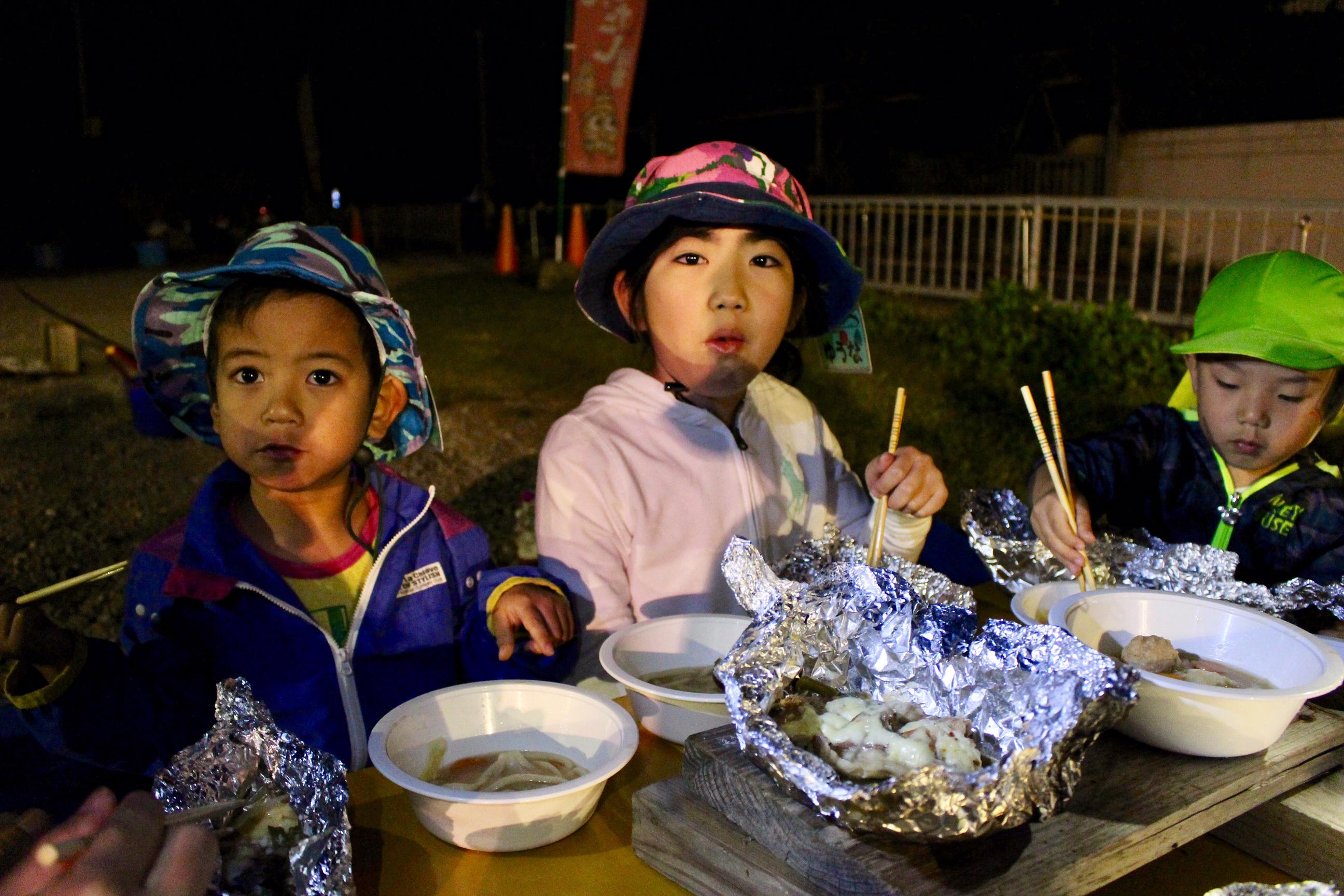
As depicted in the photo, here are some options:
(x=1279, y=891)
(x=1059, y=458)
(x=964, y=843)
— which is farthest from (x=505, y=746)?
(x=1059, y=458)

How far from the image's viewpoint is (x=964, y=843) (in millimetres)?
961

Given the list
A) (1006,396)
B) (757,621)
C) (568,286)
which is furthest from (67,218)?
(757,621)

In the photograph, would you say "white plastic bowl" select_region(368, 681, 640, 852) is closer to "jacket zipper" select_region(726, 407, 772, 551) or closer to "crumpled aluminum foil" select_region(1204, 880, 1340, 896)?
"crumpled aluminum foil" select_region(1204, 880, 1340, 896)

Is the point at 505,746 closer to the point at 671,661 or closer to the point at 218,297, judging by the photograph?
the point at 671,661

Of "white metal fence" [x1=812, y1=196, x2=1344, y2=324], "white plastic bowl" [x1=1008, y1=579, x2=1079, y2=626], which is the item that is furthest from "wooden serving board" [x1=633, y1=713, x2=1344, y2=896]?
"white metal fence" [x1=812, y1=196, x2=1344, y2=324]

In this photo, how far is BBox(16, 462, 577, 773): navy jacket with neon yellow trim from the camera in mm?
1492

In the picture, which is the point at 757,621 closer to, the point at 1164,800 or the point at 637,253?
the point at 1164,800

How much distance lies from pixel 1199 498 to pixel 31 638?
6.87 feet

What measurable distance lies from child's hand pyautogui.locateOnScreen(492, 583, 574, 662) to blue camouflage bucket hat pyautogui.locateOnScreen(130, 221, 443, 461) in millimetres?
518

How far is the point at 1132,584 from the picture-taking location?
172 cm

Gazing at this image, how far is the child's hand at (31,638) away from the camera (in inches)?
49.3

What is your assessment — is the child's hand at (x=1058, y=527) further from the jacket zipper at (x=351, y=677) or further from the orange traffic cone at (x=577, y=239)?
the orange traffic cone at (x=577, y=239)

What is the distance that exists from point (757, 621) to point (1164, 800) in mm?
458

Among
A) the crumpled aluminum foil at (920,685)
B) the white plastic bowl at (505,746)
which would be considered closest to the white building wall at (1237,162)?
the crumpled aluminum foil at (920,685)
